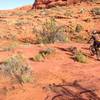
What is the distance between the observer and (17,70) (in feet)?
34.4

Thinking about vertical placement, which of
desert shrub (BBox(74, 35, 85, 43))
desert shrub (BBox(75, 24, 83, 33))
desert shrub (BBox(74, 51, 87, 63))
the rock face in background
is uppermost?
the rock face in background

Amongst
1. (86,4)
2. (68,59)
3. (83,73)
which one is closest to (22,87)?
(83,73)

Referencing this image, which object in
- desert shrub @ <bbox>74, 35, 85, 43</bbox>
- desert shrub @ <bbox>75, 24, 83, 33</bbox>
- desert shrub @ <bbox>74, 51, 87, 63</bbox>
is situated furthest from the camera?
desert shrub @ <bbox>75, 24, 83, 33</bbox>

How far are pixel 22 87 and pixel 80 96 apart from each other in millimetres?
1866

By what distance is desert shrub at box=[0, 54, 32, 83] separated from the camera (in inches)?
396

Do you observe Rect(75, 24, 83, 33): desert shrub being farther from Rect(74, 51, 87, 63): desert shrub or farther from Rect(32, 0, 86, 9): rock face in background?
Rect(32, 0, 86, 9): rock face in background

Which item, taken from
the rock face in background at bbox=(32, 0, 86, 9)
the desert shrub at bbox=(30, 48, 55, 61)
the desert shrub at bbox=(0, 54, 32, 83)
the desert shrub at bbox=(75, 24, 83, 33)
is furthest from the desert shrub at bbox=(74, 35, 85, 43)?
the rock face in background at bbox=(32, 0, 86, 9)

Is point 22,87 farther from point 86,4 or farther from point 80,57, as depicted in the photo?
point 86,4

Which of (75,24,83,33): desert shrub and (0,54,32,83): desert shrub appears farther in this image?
(75,24,83,33): desert shrub

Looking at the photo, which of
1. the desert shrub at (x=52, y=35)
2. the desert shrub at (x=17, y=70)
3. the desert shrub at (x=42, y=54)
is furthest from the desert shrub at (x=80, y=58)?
the desert shrub at (x=52, y=35)

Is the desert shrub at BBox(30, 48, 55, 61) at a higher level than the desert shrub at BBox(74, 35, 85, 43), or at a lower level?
higher

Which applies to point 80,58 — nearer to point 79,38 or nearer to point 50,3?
point 79,38

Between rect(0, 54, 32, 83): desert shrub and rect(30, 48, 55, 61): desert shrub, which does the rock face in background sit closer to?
rect(30, 48, 55, 61): desert shrub

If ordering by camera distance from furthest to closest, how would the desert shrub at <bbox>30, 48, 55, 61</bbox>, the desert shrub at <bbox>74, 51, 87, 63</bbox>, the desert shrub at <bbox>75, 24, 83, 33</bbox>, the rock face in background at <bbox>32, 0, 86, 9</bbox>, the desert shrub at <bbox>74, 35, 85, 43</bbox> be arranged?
the rock face in background at <bbox>32, 0, 86, 9</bbox>
the desert shrub at <bbox>75, 24, 83, 33</bbox>
the desert shrub at <bbox>74, 35, 85, 43</bbox>
the desert shrub at <bbox>30, 48, 55, 61</bbox>
the desert shrub at <bbox>74, 51, 87, 63</bbox>
